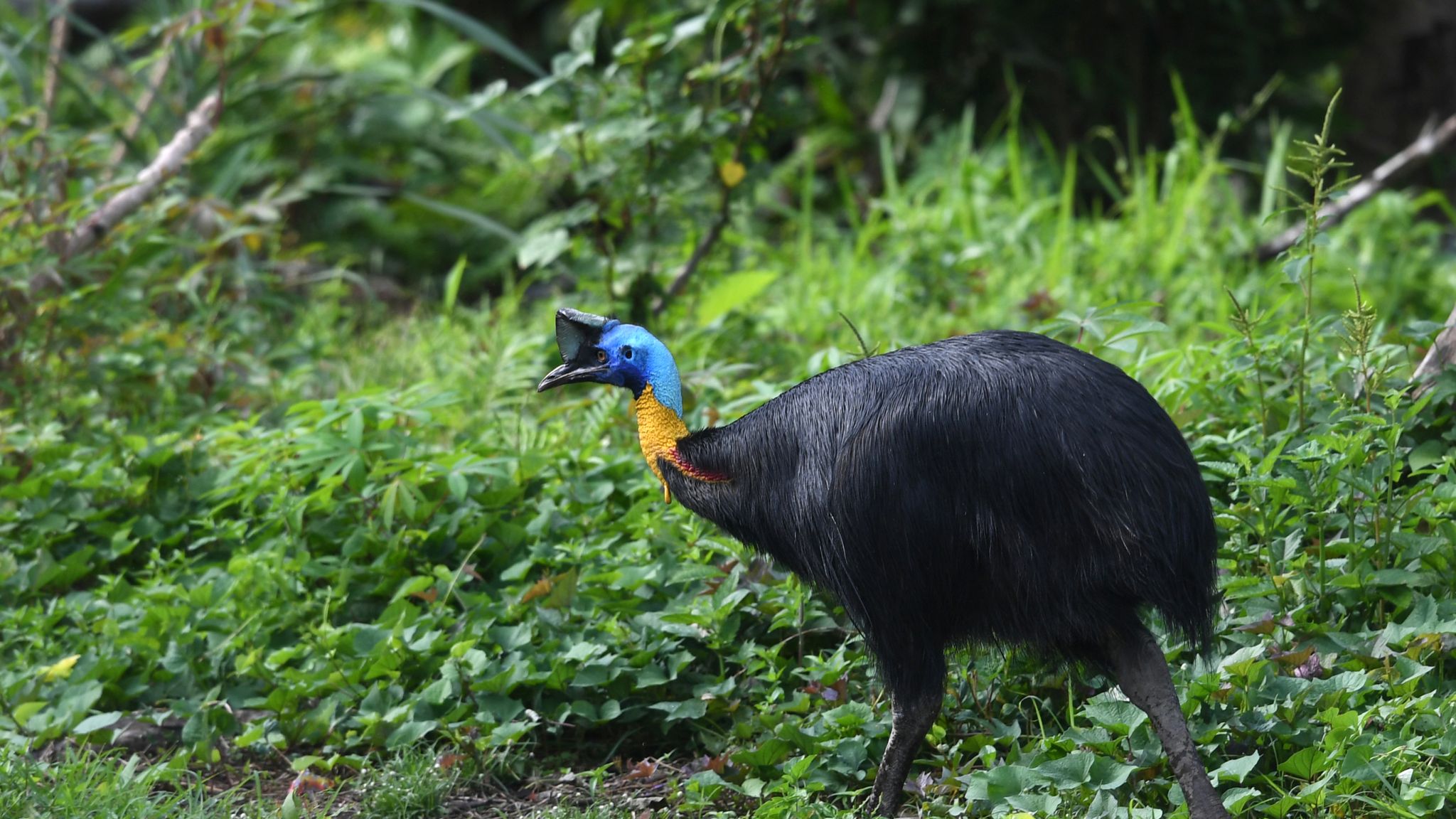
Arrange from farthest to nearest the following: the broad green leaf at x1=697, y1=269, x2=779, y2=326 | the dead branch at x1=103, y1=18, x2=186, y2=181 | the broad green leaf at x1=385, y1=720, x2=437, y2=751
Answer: the broad green leaf at x1=697, y1=269, x2=779, y2=326 → the dead branch at x1=103, y1=18, x2=186, y2=181 → the broad green leaf at x1=385, y1=720, x2=437, y2=751

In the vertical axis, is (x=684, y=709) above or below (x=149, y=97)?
below

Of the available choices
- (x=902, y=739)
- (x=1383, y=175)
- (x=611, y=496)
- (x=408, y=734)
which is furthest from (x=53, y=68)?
(x=1383, y=175)

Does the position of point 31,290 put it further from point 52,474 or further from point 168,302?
point 168,302

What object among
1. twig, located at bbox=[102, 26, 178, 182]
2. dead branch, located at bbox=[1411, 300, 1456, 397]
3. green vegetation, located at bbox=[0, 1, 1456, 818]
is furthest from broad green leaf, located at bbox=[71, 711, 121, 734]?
dead branch, located at bbox=[1411, 300, 1456, 397]

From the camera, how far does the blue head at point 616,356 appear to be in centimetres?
284

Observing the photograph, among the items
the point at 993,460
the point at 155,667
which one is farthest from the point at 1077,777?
the point at 155,667

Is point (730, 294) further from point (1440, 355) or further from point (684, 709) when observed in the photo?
point (1440, 355)

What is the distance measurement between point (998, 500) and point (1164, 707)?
477 mm

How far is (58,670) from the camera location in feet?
11.1

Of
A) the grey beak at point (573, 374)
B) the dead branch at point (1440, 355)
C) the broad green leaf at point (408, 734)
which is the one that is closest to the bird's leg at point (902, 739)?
the grey beak at point (573, 374)

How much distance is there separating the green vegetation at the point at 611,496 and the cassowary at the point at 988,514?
24cm

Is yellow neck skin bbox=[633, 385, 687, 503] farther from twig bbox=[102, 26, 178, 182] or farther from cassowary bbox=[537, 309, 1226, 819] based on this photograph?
twig bbox=[102, 26, 178, 182]

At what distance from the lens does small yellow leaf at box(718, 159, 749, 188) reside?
186 inches

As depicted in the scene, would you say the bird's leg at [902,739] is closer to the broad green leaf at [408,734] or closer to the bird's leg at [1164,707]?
the bird's leg at [1164,707]
